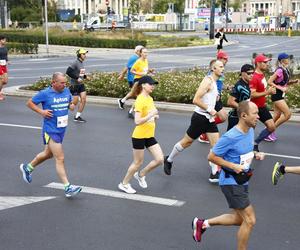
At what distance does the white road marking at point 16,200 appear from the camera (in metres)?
7.06

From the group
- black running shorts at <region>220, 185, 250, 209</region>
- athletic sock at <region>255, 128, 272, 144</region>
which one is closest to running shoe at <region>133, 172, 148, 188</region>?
black running shorts at <region>220, 185, 250, 209</region>

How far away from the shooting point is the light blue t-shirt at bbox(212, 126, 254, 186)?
515cm

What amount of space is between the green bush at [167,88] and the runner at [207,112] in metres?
6.16

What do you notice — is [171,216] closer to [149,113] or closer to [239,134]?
[149,113]

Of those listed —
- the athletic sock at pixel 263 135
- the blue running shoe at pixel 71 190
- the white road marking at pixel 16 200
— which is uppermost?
the athletic sock at pixel 263 135

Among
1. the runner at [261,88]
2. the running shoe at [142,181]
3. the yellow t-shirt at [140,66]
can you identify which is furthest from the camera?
the yellow t-shirt at [140,66]

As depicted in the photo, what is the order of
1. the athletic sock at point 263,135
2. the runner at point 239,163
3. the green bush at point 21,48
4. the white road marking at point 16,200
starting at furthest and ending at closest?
the green bush at point 21,48 < the athletic sock at point 263,135 < the white road marking at point 16,200 < the runner at point 239,163

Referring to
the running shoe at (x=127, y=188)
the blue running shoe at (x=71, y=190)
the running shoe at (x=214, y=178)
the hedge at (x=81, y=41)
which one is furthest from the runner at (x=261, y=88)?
the hedge at (x=81, y=41)

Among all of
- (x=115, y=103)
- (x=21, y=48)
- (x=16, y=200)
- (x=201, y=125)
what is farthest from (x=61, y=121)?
(x=21, y=48)

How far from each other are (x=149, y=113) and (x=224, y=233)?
1.93 meters

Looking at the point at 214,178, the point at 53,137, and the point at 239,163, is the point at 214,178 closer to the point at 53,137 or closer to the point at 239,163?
the point at 53,137

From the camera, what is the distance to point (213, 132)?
815cm

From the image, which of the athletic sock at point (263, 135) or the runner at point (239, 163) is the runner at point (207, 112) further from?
the runner at point (239, 163)

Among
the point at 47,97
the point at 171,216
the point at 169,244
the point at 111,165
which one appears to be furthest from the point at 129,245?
the point at 111,165
